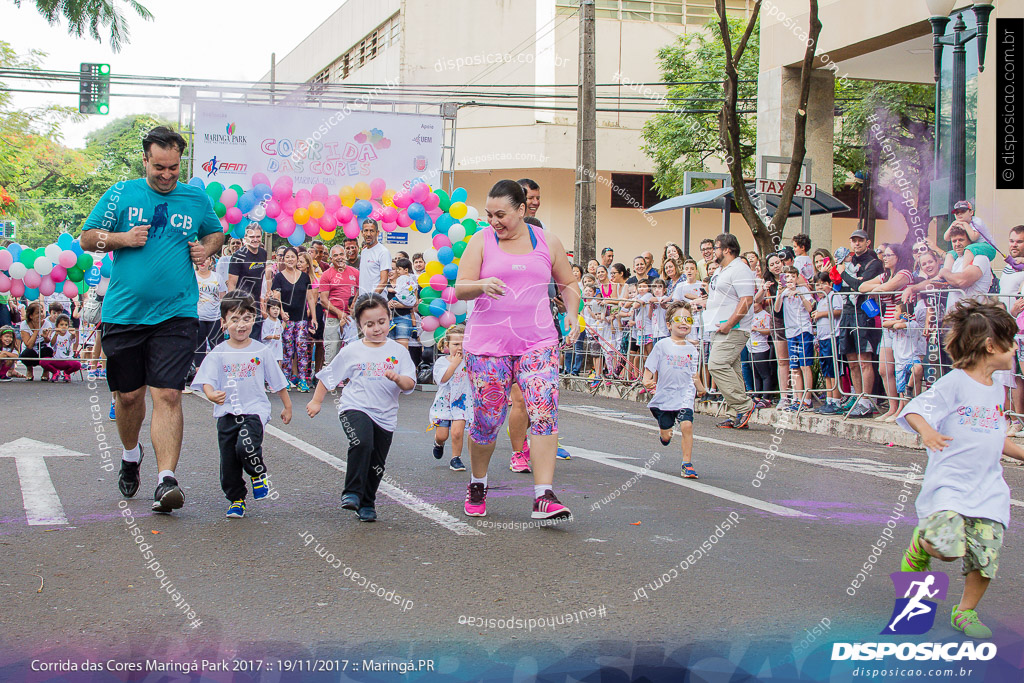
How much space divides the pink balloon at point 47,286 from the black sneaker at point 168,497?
10.6 m

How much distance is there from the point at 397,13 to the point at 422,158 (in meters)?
19.4

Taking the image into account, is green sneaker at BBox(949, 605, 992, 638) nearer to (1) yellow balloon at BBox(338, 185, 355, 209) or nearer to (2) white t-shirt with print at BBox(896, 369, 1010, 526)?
(2) white t-shirt with print at BBox(896, 369, 1010, 526)

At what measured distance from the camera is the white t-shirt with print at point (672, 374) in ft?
26.0

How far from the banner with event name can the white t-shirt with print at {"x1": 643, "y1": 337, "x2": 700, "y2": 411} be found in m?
12.1

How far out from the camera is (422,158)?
20641 mm

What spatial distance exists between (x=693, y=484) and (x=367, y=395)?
255cm

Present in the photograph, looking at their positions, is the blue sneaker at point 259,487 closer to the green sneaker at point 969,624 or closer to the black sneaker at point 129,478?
the black sneaker at point 129,478

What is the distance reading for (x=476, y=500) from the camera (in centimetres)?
601

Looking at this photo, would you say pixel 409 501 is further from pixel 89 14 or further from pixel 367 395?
pixel 89 14

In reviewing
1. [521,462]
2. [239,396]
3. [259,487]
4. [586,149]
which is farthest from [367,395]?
[586,149]

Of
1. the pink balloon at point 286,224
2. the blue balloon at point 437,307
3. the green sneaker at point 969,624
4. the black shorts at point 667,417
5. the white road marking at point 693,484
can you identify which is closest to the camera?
the green sneaker at point 969,624

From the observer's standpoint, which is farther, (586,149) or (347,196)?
(586,149)

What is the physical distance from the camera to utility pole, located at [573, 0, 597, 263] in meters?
18.3

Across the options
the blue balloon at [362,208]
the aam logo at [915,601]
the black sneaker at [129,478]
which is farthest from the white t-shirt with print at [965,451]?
the blue balloon at [362,208]
